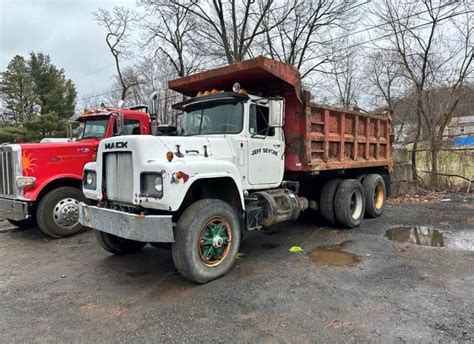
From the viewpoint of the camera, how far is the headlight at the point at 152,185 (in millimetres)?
3830

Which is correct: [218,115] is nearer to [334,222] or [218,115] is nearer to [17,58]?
[334,222]

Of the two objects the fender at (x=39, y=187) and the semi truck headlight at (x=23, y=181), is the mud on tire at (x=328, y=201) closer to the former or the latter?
the fender at (x=39, y=187)

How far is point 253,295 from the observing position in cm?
393

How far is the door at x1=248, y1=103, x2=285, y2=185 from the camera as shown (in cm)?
526

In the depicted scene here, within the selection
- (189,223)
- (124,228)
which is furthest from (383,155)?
(124,228)

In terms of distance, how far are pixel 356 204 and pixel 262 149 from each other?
337 centimetres

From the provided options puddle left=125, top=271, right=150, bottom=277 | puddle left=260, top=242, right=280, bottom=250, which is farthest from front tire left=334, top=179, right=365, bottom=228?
puddle left=125, top=271, right=150, bottom=277

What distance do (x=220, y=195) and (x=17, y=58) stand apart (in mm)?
37773

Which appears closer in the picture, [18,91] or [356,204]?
[356,204]

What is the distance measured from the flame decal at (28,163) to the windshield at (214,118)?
2.89 meters

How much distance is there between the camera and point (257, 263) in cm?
508

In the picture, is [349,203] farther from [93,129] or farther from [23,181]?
[23,181]

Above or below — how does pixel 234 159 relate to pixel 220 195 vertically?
above

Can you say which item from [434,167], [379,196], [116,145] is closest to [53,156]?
[116,145]
